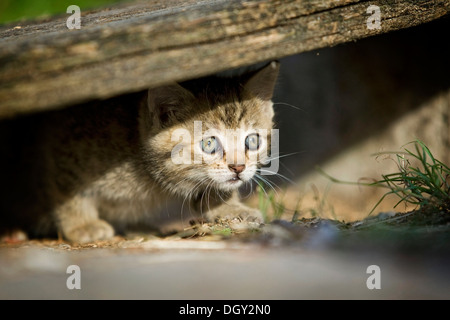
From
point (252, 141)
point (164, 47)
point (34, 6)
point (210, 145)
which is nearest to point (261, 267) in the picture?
point (164, 47)

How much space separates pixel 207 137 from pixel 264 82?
52 cm

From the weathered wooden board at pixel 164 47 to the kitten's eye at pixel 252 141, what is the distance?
0.78 meters

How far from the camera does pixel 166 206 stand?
3240 mm

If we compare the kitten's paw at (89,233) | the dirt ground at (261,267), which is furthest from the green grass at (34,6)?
the dirt ground at (261,267)

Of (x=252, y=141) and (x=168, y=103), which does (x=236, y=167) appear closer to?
(x=252, y=141)

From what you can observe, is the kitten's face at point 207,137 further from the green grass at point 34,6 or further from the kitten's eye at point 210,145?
the green grass at point 34,6

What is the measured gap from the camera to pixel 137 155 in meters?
2.94

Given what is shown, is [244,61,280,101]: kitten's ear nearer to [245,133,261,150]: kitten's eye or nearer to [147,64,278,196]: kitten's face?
[147,64,278,196]: kitten's face

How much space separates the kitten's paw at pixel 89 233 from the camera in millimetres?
3057

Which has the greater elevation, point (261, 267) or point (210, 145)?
point (210, 145)

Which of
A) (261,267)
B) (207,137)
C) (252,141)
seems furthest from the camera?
(252,141)

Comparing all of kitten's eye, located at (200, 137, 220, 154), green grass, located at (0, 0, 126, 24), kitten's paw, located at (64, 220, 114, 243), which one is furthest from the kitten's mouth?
green grass, located at (0, 0, 126, 24)

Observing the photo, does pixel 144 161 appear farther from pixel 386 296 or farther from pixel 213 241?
pixel 386 296
